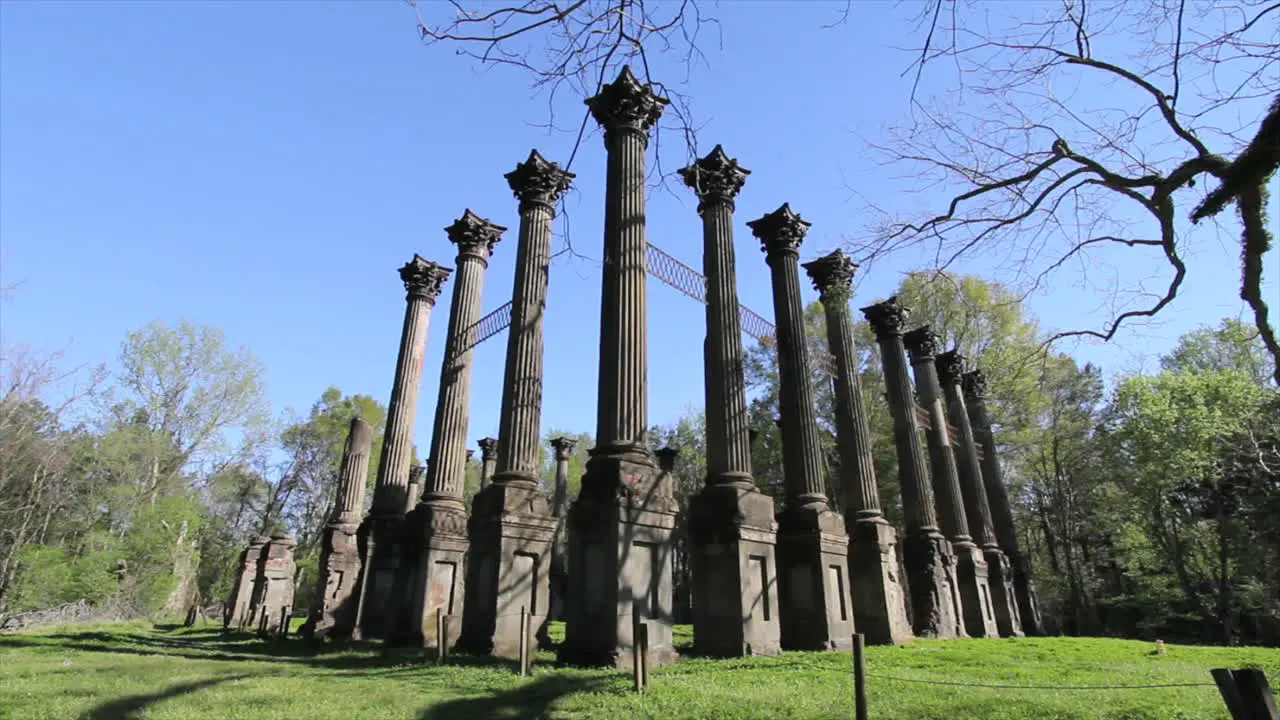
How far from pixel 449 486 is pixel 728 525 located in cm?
780

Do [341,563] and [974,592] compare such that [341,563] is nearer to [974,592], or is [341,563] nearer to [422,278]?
[422,278]

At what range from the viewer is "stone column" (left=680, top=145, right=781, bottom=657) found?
11742 mm

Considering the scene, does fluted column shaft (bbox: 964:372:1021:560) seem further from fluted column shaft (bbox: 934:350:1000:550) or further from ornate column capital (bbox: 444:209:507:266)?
ornate column capital (bbox: 444:209:507:266)

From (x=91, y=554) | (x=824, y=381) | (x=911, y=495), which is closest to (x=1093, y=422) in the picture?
(x=824, y=381)

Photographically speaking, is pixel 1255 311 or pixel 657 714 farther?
pixel 657 714

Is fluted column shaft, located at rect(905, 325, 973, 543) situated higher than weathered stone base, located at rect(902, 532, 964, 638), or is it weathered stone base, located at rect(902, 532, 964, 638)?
fluted column shaft, located at rect(905, 325, 973, 543)

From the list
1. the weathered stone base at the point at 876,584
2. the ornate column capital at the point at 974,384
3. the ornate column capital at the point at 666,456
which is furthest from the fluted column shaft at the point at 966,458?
the ornate column capital at the point at 666,456

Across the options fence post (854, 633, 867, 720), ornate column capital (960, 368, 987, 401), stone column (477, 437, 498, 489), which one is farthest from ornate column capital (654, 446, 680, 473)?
fence post (854, 633, 867, 720)

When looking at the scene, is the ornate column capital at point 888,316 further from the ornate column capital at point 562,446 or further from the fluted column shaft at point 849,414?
the ornate column capital at point 562,446

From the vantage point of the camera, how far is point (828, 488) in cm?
3278

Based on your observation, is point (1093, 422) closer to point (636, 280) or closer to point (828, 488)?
point (828, 488)

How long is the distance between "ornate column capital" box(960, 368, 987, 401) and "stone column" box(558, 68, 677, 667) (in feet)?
64.0

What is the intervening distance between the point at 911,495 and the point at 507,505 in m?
12.7

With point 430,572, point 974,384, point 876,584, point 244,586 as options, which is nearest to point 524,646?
point 430,572
